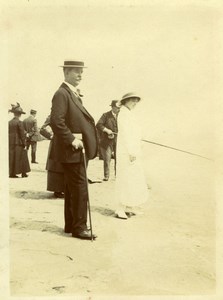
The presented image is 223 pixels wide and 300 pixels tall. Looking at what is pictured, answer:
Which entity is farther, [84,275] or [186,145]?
[186,145]

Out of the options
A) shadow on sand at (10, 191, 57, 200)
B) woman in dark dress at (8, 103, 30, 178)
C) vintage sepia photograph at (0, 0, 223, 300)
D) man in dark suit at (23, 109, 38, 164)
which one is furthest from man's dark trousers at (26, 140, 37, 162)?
shadow on sand at (10, 191, 57, 200)

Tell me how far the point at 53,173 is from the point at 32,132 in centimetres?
48

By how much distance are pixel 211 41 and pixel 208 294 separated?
1.91m

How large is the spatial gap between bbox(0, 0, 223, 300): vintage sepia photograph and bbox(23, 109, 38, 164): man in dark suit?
0.03 metres

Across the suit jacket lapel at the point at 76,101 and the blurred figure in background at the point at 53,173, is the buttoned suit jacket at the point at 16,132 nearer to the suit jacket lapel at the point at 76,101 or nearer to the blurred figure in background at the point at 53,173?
the blurred figure in background at the point at 53,173

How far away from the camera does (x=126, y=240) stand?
4.76m

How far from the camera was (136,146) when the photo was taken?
4.96 meters

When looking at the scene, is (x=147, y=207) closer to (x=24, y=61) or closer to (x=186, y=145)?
(x=186, y=145)

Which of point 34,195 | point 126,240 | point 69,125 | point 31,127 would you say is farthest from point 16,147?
point 126,240

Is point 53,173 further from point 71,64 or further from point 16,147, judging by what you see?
point 71,64

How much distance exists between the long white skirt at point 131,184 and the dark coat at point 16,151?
721 millimetres

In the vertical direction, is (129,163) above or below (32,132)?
below

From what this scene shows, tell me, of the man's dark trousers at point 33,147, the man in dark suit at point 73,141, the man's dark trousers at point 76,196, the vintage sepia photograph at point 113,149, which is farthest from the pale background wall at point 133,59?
the man's dark trousers at point 33,147

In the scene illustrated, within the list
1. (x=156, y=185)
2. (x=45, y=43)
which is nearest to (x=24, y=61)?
(x=45, y=43)
